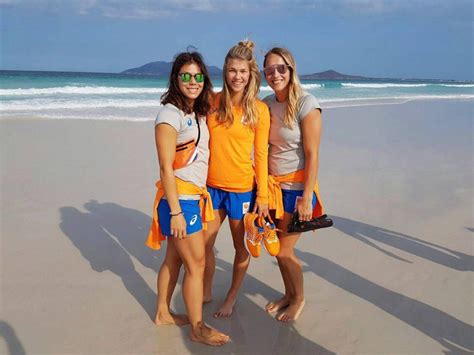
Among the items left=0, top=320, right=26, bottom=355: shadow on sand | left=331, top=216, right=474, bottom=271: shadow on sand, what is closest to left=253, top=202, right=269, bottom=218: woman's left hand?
left=0, top=320, right=26, bottom=355: shadow on sand

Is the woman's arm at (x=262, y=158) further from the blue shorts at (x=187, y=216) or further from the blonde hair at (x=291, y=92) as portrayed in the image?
the blue shorts at (x=187, y=216)

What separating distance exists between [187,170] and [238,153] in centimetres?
37

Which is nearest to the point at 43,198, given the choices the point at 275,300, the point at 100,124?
the point at 275,300

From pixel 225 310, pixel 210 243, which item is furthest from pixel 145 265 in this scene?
pixel 210 243

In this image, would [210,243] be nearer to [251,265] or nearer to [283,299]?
[283,299]

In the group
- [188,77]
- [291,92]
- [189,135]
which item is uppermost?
[188,77]

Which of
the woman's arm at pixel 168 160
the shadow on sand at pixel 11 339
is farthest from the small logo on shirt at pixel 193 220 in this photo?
the shadow on sand at pixel 11 339

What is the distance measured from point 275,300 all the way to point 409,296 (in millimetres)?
1101

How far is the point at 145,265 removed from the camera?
4188 millimetres

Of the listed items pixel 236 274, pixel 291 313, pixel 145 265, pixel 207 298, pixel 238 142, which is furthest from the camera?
pixel 145 265

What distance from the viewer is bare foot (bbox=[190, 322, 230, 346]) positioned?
9.75ft

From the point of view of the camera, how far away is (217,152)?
2904 mm

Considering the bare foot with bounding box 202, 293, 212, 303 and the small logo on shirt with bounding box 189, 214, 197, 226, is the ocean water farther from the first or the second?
the small logo on shirt with bounding box 189, 214, 197, 226

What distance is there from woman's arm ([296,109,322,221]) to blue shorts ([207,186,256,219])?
1.20 feet
